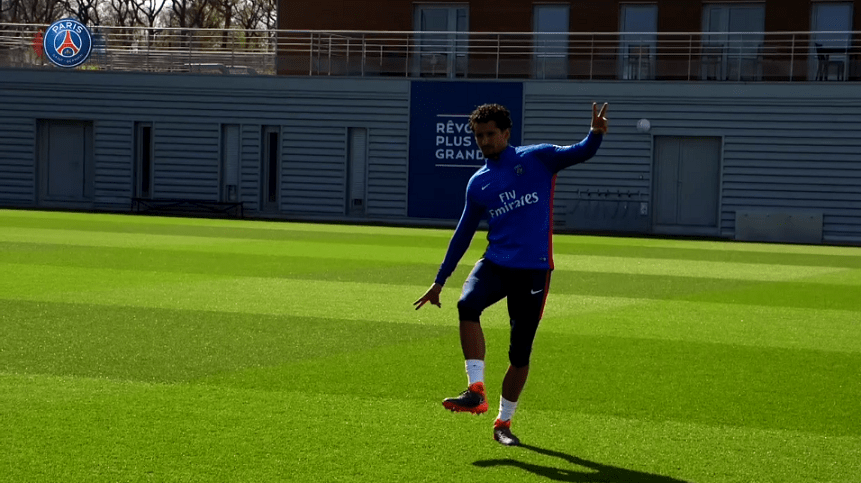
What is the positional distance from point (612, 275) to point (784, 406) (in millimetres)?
10780

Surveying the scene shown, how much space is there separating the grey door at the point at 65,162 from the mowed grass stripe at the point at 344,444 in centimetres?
3296

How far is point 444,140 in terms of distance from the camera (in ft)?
123

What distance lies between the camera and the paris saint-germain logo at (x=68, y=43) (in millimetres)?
39750

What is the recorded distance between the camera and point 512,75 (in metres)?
37.2

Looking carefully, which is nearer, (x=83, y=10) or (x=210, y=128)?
(x=210, y=128)

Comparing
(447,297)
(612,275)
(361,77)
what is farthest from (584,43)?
(447,297)

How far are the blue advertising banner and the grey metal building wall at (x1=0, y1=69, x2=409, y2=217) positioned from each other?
408mm

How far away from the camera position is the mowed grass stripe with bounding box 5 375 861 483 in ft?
20.7

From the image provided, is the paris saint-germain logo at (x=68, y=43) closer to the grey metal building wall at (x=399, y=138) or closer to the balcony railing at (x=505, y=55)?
the balcony railing at (x=505, y=55)

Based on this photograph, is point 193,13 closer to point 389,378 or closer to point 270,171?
point 270,171

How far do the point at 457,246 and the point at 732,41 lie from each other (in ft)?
99.3

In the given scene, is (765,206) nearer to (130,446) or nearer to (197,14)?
(130,446)

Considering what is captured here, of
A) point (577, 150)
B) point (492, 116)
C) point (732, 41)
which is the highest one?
point (732, 41)

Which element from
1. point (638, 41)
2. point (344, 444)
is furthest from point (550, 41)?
point (344, 444)
